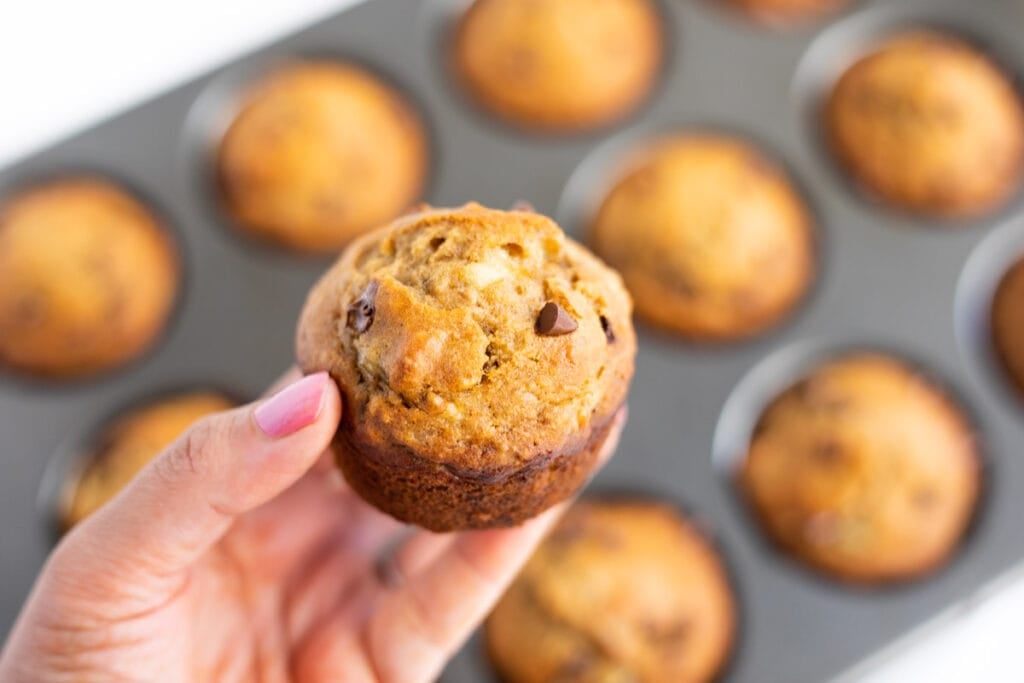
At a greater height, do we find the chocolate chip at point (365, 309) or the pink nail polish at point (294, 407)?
the chocolate chip at point (365, 309)

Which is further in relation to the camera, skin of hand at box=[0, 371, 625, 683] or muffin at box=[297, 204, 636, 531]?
skin of hand at box=[0, 371, 625, 683]

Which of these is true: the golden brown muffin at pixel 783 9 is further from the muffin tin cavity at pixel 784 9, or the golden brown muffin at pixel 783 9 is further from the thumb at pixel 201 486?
the thumb at pixel 201 486

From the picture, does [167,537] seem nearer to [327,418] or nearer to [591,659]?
[327,418]

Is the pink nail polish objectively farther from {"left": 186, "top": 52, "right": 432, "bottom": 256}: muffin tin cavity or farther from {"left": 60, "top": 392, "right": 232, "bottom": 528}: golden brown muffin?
{"left": 186, "top": 52, "right": 432, "bottom": 256}: muffin tin cavity

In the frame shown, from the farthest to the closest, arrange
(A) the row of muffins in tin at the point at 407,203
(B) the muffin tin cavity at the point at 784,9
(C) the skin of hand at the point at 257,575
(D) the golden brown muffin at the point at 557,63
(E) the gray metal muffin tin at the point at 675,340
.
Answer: (B) the muffin tin cavity at the point at 784,9
(D) the golden brown muffin at the point at 557,63
(A) the row of muffins in tin at the point at 407,203
(E) the gray metal muffin tin at the point at 675,340
(C) the skin of hand at the point at 257,575

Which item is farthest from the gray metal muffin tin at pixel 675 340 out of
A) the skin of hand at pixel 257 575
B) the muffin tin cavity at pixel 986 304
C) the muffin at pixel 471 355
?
the muffin at pixel 471 355

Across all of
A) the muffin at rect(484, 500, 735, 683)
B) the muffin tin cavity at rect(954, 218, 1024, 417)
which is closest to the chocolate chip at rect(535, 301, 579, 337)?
the muffin at rect(484, 500, 735, 683)

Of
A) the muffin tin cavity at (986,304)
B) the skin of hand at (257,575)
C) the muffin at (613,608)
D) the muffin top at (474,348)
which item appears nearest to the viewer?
the muffin top at (474,348)

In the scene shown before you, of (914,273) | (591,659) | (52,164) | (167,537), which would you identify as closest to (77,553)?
(167,537)
